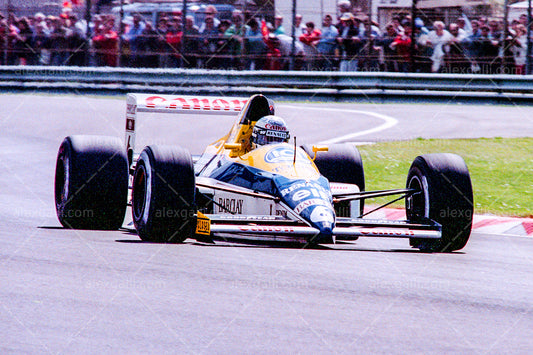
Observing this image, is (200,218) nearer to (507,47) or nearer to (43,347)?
(43,347)

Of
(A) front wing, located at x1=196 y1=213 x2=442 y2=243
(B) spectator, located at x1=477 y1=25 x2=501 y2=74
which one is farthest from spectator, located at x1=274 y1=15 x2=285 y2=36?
(A) front wing, located at x1=196 y1=213 x2=442 y2=243

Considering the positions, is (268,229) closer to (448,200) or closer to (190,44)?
(448,200)

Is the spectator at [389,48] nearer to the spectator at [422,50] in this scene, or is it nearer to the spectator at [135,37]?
the spectator at [422,50]

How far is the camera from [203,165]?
8.95m

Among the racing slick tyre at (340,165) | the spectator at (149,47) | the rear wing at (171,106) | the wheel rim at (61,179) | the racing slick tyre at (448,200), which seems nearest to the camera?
the racing slick tyre at (448,200)

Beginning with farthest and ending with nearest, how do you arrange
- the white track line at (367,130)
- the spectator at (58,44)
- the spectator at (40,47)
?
the spectator at (40,47) → the spectator at (58,44) → the white track line at (367,130)

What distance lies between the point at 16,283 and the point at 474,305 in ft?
8.35

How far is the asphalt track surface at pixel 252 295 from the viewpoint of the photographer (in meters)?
4.33

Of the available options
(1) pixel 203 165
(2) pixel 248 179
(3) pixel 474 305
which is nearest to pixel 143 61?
(1) pixel 203 165

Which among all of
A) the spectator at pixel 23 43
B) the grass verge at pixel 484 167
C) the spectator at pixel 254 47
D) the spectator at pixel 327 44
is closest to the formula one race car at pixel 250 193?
the grass verge at pixel 484 167

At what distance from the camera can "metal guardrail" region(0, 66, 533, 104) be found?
18.3 meters

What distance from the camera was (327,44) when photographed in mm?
17938

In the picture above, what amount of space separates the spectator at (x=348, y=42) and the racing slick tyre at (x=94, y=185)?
33.9 ft

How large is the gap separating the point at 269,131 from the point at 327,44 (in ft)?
32.9
